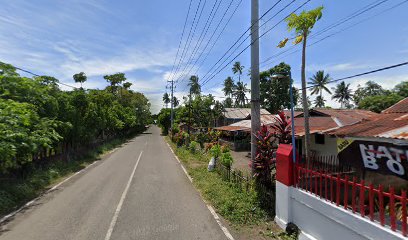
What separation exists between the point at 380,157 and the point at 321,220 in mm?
2449

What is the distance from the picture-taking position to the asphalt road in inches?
312

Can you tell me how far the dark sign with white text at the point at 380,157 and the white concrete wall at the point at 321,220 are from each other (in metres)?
2.12

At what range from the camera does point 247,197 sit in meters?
10.5

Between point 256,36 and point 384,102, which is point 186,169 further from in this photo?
point 384,102

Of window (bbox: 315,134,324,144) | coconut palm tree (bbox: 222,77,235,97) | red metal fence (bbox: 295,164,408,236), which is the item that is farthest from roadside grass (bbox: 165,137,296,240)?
coconut palm tree (bbox: 222,77,235,97)

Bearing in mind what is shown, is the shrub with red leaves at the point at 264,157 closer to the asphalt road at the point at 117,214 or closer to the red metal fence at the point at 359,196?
the asphalt road at the point at 117,214

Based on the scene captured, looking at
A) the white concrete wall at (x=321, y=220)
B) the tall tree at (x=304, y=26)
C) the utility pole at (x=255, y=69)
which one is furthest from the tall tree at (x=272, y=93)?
the white concrete wall at (x=321, y=220)

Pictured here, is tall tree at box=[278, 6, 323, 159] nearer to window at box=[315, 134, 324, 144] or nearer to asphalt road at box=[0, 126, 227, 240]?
window at box=[315, 134, 324, 144]

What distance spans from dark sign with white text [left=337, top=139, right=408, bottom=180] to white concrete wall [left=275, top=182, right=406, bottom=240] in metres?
2.12

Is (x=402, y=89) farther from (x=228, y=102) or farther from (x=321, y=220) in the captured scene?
(x=321, y=220)

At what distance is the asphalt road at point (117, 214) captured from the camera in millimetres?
7926

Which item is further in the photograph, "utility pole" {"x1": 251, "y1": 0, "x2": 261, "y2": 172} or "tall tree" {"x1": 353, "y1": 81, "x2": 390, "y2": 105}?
"tall tree" {"x1": 353, "y1": 81, "x2": 390, "y2": 105}

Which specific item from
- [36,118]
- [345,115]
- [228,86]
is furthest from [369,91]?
[36,118]

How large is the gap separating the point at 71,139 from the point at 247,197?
17948 millimetres
